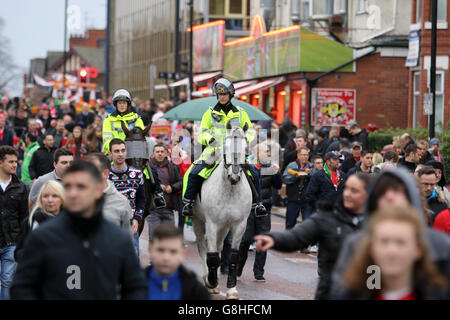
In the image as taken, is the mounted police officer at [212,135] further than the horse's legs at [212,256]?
Yes

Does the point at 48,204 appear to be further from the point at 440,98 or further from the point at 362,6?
the point at 362,6

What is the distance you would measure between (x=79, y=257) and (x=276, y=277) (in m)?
8.85

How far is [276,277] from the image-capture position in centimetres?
1423

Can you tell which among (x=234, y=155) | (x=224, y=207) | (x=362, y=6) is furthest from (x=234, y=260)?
(x=362, y=6)

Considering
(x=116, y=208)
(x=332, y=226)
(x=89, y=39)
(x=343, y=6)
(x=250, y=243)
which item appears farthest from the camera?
(x=89, y=39)

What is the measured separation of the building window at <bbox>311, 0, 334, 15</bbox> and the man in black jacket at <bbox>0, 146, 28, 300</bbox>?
27437 mm

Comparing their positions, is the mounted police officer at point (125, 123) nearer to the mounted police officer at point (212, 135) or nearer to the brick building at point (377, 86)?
the mounted police officer at point (212, 135)

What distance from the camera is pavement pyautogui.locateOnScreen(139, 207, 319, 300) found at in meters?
12.5

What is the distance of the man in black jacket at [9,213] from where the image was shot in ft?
33.6

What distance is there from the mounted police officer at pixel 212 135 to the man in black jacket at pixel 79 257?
656cm

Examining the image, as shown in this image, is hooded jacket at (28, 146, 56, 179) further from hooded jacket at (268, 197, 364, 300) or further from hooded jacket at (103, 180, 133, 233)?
hooded jacket at (268, 197, 364, 300)

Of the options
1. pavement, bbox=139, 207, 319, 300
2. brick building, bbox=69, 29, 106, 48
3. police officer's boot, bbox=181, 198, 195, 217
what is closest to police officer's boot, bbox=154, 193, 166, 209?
police officer's boot, bbox=181, 198, 195, 217

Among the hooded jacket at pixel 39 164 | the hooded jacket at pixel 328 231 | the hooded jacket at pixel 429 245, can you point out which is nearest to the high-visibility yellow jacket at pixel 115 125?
the hooded jacket at pixel 39 164

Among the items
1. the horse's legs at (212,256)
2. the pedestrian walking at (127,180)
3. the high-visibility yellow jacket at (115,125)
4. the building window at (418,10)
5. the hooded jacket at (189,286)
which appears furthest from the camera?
the building window at (418,10)
